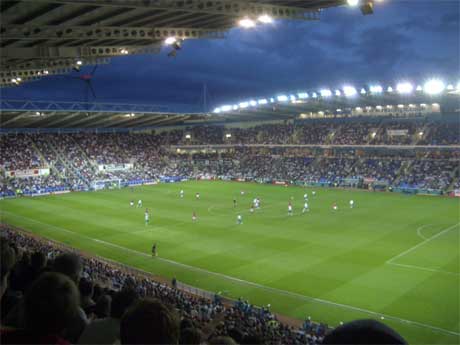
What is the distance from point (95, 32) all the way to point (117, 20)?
1.70m

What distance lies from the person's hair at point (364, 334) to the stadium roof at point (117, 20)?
13491mm

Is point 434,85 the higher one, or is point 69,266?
point 434,85

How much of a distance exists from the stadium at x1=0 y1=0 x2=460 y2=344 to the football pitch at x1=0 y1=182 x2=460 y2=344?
5.5 inches

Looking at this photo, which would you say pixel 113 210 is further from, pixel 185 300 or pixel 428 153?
pixel 428 153

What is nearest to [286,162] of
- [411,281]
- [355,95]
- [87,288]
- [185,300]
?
[355,95]

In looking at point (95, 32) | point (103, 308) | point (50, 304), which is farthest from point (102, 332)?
point (95, 32)

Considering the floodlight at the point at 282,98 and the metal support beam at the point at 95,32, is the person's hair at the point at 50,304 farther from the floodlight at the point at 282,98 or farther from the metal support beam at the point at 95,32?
the floodlight at the point at 282,98

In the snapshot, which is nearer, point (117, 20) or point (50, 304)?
point (50, 304)

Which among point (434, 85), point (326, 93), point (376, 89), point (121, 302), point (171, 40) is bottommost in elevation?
point (121, 302)

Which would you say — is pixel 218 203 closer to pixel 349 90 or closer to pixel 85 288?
pixel 349 90

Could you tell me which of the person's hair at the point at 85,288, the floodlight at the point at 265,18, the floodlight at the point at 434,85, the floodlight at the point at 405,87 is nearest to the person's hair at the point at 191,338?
the person's hair at the point at 85,288

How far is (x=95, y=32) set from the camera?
18.0 m

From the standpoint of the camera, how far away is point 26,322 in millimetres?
2502

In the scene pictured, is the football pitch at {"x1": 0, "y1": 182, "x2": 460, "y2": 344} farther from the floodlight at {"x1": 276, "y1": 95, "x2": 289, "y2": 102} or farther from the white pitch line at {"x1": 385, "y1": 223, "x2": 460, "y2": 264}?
the floodlight at {"x1": 276, "y1": 95, "x2": 289, "y2": 102}
